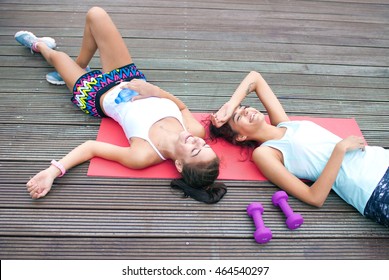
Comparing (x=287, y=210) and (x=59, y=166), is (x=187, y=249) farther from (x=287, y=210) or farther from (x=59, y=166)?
(x=59, y=166)

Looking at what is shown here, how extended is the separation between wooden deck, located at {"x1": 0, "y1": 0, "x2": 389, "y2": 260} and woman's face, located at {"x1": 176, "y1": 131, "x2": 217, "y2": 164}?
250 millimetres

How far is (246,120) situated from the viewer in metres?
2.44

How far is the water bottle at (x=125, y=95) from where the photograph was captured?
2594mm

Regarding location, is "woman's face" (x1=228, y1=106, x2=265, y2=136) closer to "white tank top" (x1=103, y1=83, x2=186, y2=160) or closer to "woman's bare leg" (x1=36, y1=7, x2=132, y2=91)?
"white tank top" (x1=103, y1=83, x2=186, y2=160)

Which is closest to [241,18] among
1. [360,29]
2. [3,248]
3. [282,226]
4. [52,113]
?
[360,29]

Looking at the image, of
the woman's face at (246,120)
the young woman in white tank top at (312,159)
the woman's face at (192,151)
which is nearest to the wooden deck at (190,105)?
the young woman in white tank top at (312,159)

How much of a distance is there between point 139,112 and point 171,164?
43 centimetres

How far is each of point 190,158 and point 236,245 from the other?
1.89 ft

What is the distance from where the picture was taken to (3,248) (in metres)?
1.92

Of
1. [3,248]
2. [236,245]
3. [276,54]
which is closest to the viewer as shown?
[3,248]

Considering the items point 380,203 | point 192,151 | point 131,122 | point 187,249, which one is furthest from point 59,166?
point 380,203

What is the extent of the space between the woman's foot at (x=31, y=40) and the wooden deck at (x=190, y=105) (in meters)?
0.09

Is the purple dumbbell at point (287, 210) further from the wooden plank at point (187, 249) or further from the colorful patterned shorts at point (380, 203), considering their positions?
the colorful patterned shorts at point (380, 203)
